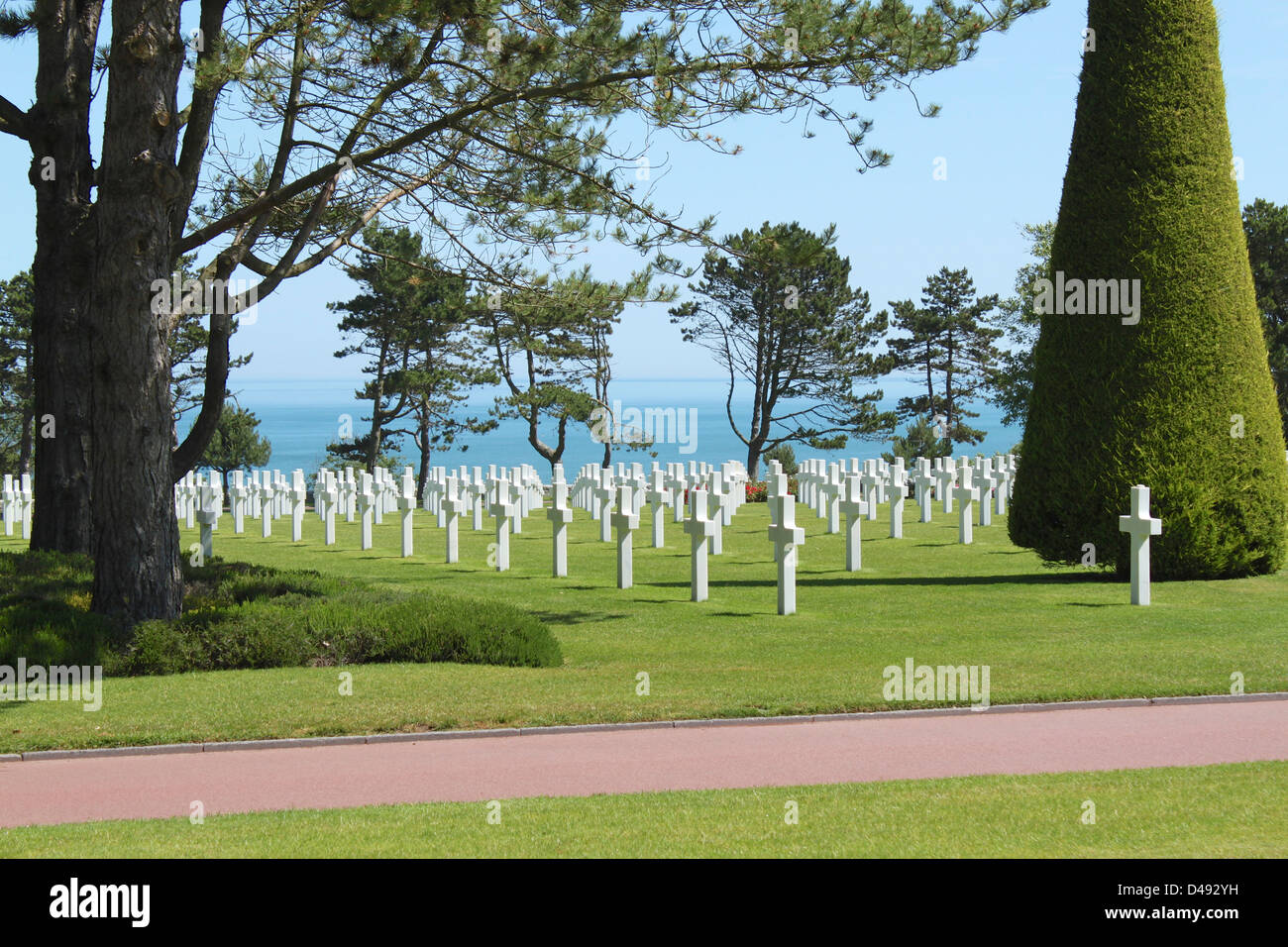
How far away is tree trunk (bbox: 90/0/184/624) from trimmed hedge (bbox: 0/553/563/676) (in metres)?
0.56

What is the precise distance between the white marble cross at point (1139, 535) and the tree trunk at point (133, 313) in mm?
10367

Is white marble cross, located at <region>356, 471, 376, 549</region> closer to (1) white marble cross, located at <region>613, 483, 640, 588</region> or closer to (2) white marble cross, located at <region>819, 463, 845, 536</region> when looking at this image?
(1) white marble cross, located at <region>613, 483, 640, 588</region>

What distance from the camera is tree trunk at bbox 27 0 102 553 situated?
50.3 feet

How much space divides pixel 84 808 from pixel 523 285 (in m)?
10.3

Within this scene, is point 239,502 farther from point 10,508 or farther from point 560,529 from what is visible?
point 560,529

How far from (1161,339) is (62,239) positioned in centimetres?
1368

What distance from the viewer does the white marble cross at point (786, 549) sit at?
566 inches

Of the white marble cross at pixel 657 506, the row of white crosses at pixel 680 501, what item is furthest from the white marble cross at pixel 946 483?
the white marble cross at pixel 657 506

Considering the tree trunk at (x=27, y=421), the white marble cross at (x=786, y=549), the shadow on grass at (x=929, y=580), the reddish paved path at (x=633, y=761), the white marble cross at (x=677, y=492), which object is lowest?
the reddish paved path at (x=633, y=761)

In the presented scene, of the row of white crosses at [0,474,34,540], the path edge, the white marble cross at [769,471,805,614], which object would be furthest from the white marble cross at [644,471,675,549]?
the row of white crosses at [0,474,34,540]

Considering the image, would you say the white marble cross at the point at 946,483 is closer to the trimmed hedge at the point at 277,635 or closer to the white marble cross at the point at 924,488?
the white marble cross at the point at 924,488

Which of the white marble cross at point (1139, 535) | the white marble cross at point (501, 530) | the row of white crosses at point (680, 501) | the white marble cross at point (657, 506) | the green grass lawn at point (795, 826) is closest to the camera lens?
the green grass lawn at point (795, 826)
